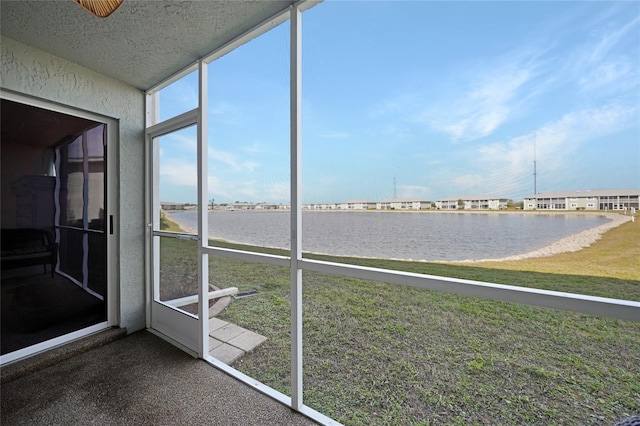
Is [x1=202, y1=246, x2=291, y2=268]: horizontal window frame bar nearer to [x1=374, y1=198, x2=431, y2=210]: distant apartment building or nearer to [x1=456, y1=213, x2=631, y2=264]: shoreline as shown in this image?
[x1=374, y1=198, x2=431, y2=210]: distant apartment building

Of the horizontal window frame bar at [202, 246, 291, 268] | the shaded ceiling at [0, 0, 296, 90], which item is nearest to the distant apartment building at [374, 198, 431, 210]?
the horizontal window frame bar at [202, 246, 291, 268]

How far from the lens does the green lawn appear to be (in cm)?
147

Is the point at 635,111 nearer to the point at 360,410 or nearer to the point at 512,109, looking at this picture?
the point at 512,109

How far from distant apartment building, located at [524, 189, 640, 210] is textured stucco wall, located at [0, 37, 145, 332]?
3.22 m

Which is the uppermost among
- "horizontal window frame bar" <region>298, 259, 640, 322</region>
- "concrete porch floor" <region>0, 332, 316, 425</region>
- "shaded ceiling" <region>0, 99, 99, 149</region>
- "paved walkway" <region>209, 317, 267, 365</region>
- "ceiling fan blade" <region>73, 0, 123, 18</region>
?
"ceiling fan blade" <region>73, 0, 123, 18</region>

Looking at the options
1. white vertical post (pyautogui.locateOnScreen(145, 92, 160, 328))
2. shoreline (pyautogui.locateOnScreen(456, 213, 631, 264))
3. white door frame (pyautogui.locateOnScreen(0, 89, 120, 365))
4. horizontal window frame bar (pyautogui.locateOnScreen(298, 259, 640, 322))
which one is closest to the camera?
horizontal window frame bar (pyautogui.locateOnScreen(298, 259, 640, 322))

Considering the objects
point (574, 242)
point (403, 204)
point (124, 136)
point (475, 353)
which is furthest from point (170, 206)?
point (574, 242)

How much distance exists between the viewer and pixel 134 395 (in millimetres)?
1833

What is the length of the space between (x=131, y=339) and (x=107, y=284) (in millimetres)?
580

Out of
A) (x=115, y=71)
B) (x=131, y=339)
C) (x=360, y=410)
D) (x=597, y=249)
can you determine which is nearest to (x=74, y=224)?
(x=131, y=339)

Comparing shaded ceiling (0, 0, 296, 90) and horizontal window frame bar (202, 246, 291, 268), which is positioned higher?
shaded ceiling (0, 0, 296, 90)

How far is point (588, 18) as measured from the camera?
3.96 feet

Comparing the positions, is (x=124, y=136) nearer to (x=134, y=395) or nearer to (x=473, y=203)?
(x=134, y=395)

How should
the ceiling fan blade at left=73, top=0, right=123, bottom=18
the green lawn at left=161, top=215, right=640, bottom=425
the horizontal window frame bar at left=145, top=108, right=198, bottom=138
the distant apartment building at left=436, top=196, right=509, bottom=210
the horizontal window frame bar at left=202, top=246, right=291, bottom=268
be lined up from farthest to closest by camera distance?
the horizontal window frame bar at left=145, top=108, right=198, bottom=138
the horizontal window frame bar at left=202, top=246, right=291, bottom=268
the green lawn at left=161, top=215, right=640, bottom=425
the distant apartment building at left=436, top=196, right=509, bottom=210
the ceiling fan blade at left=73, top=0, right=123, bottom=18
